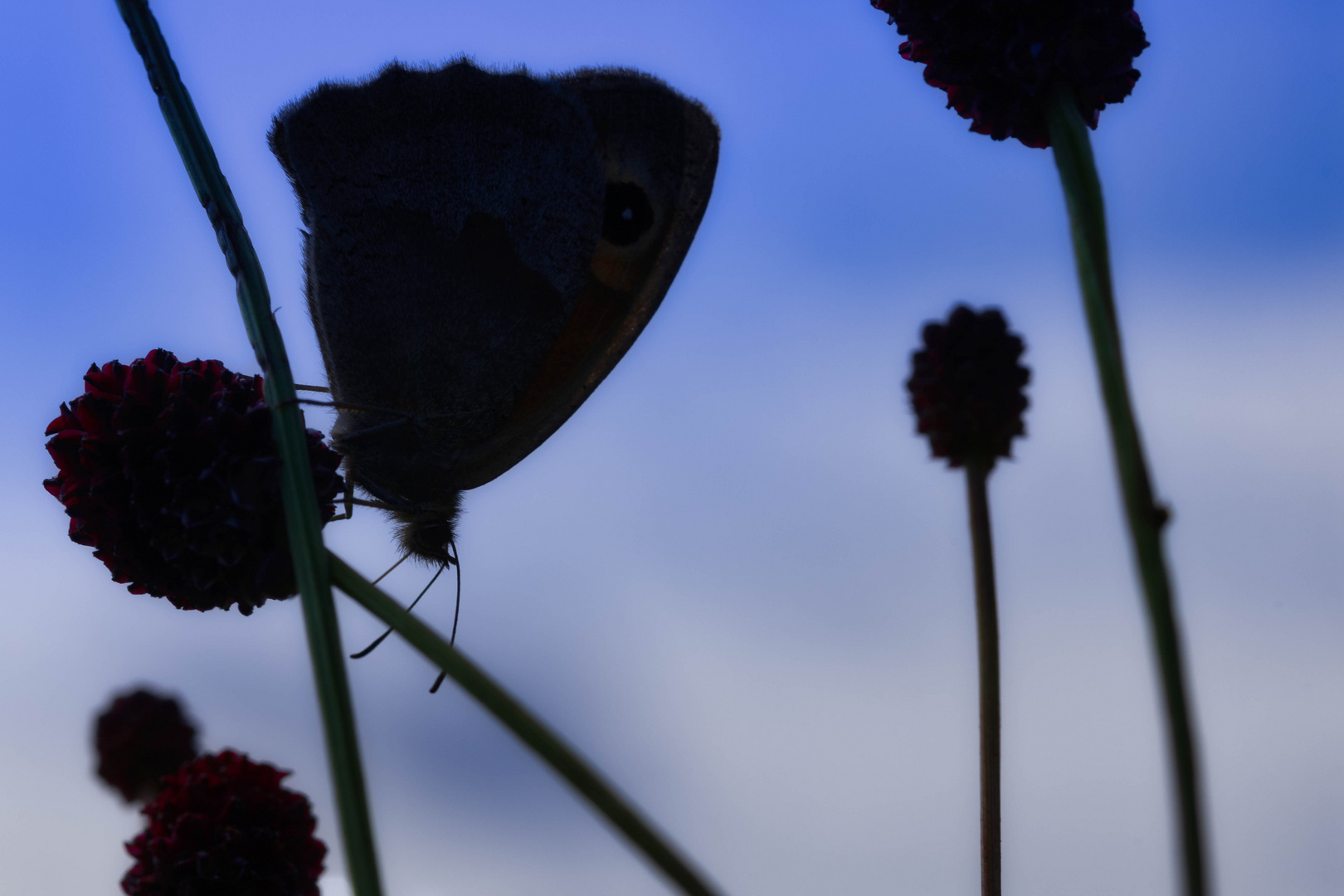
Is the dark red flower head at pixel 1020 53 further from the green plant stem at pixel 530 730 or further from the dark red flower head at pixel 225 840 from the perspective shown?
the dark red flower head at pixel 225 840

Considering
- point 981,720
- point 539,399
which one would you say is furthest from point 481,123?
point 981,720

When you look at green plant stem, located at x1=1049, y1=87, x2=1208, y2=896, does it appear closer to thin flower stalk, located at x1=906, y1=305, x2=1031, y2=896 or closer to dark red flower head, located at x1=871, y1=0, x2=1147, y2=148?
dark red flower head, located at x1=871, y1=0, x2=1147, y2=148

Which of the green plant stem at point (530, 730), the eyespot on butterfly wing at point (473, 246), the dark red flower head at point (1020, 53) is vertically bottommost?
the green plant stem at point (530, 730)

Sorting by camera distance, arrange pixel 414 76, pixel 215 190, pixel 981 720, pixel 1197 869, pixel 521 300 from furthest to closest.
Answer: pixel 521 300, pixel 414 76, pixel 981 720, pixel 215 190, pixel 1197 869

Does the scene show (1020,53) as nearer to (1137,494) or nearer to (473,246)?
(1137,494)

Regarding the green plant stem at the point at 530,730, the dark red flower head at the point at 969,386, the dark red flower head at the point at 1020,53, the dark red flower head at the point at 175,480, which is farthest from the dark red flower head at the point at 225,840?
the dark red flower head at the point at 1020,53

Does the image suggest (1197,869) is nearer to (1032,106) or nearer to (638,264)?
(1032,106)
